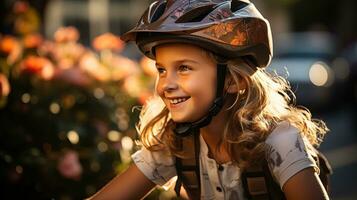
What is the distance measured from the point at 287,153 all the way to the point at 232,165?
11.1 inches

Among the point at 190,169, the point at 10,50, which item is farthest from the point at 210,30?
the point at 10,50

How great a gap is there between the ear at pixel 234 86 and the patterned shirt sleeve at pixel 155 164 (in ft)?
1.24

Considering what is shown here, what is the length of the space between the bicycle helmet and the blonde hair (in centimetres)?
8

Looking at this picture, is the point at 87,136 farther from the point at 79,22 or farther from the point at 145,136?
the point at 79,22

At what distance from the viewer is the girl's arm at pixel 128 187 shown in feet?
10.3

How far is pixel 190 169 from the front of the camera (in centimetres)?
311

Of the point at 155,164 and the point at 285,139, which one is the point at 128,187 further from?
the point at 285,139

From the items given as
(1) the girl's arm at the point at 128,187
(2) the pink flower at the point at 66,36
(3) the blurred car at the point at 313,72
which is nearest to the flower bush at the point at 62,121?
(2) the pink flower at the point at 66,36

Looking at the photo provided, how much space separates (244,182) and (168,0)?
2.46ft

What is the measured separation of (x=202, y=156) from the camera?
10.3 ft

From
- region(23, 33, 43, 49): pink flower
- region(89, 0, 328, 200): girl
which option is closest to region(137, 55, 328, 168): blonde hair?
region(89, 0, 328, 200): girl

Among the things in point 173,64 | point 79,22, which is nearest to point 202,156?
point 173,64

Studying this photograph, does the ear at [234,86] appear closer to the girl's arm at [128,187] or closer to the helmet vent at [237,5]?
the helmet vent at [237,5]

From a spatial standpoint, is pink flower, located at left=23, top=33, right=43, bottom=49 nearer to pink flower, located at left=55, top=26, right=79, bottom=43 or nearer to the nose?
pink flower, located at left=55, top=26, right=79, bottom=43
